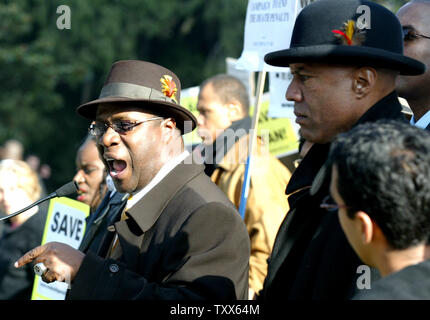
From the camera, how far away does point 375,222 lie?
188 cm

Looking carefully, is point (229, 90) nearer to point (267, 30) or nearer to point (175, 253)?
point (267, 30)

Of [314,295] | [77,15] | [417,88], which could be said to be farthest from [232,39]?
[314,295]

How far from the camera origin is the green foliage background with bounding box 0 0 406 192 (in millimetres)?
16828

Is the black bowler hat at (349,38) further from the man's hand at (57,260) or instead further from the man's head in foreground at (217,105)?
the man's head in foreground at (217,105)

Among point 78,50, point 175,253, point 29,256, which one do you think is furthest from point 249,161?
point 78,50

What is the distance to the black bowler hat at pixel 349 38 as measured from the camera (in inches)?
98.9

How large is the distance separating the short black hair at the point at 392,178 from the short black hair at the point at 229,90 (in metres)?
4.10

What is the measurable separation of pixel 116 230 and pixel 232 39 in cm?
1760

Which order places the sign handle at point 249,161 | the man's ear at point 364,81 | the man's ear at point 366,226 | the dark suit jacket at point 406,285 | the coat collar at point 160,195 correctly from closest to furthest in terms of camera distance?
the dark suit jacket at point 406,285 < the man's ear at point 366,226 < the man's ear at point 364,81 < the coat collar at point 160,195 < the sign handle at point 249,161

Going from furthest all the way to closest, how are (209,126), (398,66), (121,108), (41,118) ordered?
(41,118) → (209,126) → (121,108) → (398,66)

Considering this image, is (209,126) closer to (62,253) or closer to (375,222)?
(62,253)

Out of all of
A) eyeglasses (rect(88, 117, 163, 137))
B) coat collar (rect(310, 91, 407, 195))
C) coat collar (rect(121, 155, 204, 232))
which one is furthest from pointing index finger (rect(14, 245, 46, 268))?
coat collar (rect(310, 91, 407, 195))

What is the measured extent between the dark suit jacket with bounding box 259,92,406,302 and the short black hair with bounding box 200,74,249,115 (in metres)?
3.27

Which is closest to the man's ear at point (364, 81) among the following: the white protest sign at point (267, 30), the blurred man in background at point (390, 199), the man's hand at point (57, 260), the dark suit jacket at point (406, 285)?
the blurred man in background at point (390, 199)
